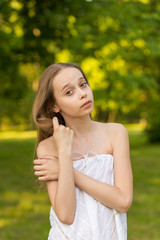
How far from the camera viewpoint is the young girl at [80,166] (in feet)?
6.08

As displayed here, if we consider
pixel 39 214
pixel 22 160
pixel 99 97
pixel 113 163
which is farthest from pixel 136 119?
pixel 113 163

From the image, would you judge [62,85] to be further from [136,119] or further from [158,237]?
[136,119]

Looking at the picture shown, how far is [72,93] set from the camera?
197cm

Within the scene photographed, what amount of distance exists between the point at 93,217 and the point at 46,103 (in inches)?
31.4

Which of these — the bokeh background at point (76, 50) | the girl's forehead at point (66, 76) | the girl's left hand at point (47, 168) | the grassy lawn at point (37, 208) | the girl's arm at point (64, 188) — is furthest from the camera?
the bokeh background at point (76, 50)

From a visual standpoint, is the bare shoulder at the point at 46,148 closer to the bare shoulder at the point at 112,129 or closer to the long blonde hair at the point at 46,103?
the long blonde hair at the point at 46,103

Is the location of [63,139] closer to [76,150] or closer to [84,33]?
[76,150]

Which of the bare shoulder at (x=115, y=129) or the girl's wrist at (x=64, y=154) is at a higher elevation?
the bare shoulder at (x=115, y=129)

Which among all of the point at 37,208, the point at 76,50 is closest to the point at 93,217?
the point at 37,208

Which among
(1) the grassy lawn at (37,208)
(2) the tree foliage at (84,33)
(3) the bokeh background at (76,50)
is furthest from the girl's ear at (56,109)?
(2) the tree foliage at (84,33)

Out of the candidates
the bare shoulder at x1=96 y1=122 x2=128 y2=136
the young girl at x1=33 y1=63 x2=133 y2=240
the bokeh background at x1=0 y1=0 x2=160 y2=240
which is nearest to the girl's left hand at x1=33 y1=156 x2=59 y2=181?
the young girl at x1=33 y1=63 x2=133 y2=240

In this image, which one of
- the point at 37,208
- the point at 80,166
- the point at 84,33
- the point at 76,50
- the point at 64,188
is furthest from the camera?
the point at 76,50

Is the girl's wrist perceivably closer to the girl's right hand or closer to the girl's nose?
the girl's right hand

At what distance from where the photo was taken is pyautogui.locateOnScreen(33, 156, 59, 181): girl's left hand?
1.90 m
